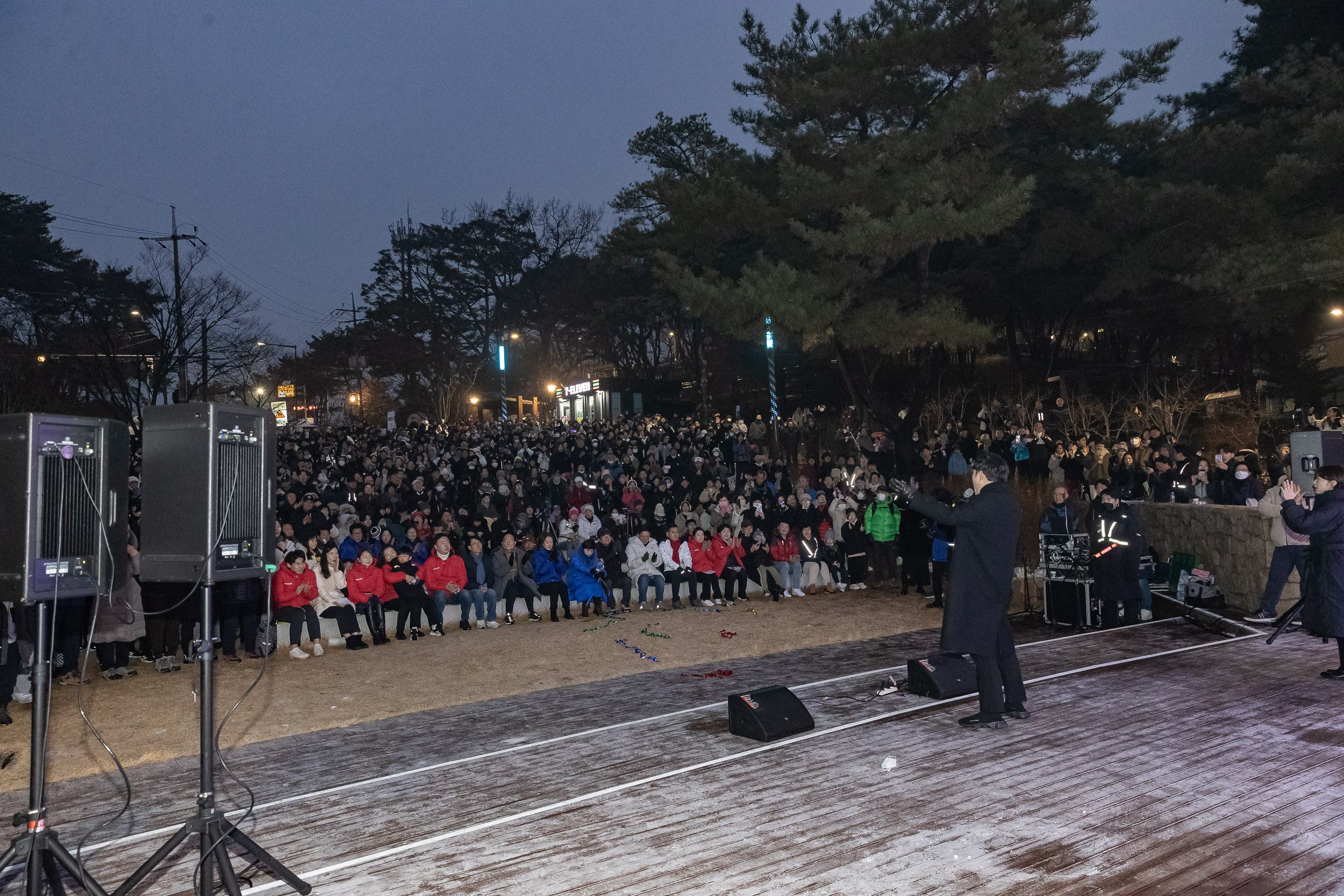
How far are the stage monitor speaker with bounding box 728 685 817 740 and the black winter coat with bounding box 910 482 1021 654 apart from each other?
100 cm

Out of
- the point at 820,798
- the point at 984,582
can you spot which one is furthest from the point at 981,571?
the point at 820,798

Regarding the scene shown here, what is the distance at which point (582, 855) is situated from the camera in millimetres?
4098

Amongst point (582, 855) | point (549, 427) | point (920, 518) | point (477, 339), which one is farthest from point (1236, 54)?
point (477, 339)

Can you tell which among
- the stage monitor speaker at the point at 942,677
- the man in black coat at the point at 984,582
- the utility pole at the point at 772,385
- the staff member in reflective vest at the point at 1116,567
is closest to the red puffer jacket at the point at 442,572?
the stage monitor speaker at the point at 942,677

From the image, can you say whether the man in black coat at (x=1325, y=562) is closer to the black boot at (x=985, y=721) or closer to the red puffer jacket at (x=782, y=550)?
the black boot at (x=985, y=721)

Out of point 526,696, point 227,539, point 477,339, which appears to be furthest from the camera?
point 477,339

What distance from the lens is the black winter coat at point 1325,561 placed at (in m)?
6.63

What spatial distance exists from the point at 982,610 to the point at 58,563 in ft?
15.9

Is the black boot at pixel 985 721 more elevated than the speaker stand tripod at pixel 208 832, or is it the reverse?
the speaker stand tripod at pixel 208 832

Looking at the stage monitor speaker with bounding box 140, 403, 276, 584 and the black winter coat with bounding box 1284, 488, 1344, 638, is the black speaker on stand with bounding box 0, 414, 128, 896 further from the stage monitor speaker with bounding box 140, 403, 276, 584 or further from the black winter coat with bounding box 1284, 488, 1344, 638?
the black winter coat with bounding box 1284, 488, 1344, 638

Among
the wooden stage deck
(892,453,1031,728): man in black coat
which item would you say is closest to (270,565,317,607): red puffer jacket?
the wooden stage deck

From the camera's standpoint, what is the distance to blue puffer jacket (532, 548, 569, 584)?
1135 cm

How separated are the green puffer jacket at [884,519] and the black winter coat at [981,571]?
7033 mm

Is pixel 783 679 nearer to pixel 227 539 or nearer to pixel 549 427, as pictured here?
pixel 227 539
